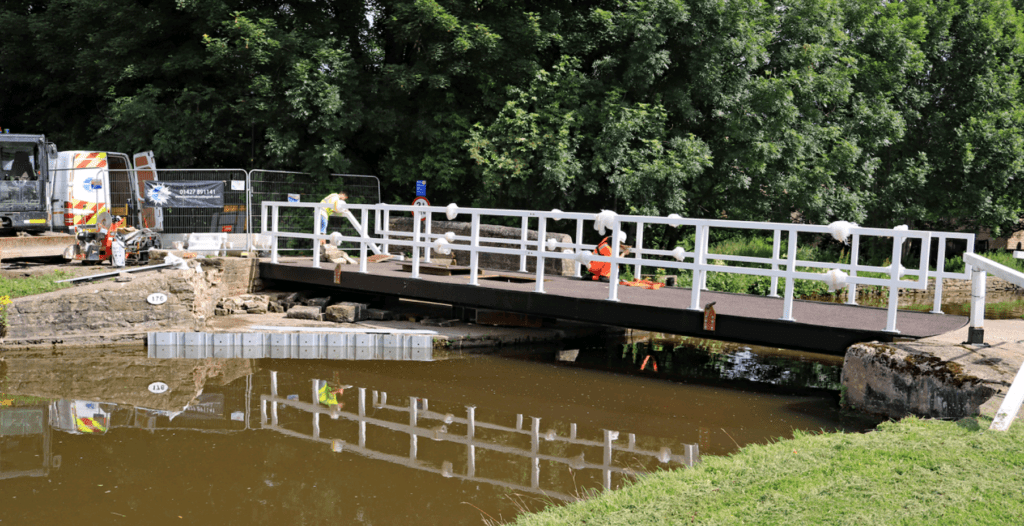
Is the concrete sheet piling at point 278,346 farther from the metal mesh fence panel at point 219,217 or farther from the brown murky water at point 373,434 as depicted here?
the metal mesh fence panel at point 219,217

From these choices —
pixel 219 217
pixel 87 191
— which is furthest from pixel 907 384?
pixel 87 191

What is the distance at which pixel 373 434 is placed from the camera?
783 cm

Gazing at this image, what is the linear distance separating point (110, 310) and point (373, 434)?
6.40 meters

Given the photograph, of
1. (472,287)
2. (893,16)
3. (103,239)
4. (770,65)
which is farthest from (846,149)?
(103,239)

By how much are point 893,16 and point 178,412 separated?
22.9 meters

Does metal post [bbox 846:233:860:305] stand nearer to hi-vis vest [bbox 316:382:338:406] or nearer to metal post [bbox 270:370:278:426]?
hi-vis vest [bbox 316:382:338:406]

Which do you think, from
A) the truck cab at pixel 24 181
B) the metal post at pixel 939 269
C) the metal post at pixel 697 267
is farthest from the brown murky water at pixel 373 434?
the truck cab at pixel 24 181

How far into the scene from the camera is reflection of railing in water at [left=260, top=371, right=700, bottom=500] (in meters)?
6.79

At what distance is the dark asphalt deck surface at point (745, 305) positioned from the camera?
9492 mm

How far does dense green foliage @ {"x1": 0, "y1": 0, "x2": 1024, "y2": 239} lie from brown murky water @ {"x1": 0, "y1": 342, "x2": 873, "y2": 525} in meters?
8.68

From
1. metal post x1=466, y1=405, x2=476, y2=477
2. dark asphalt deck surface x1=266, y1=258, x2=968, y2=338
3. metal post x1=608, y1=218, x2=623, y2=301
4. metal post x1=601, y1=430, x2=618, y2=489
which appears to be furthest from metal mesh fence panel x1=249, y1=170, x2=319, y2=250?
metal post x1=601, y1=430, x2=618, y2=489

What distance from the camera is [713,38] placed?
19.1 metres

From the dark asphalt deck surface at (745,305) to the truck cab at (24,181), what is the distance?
9.69 m

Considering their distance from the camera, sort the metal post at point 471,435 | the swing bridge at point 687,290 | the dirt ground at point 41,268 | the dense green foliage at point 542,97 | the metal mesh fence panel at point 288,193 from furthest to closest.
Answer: the dense green foliage at point 542,97 → the metal mesh fence panel at point 288,193 → the dirt ground at point 41,268 → the swing bridge at point 687,290 → the metal post at point 471,435
